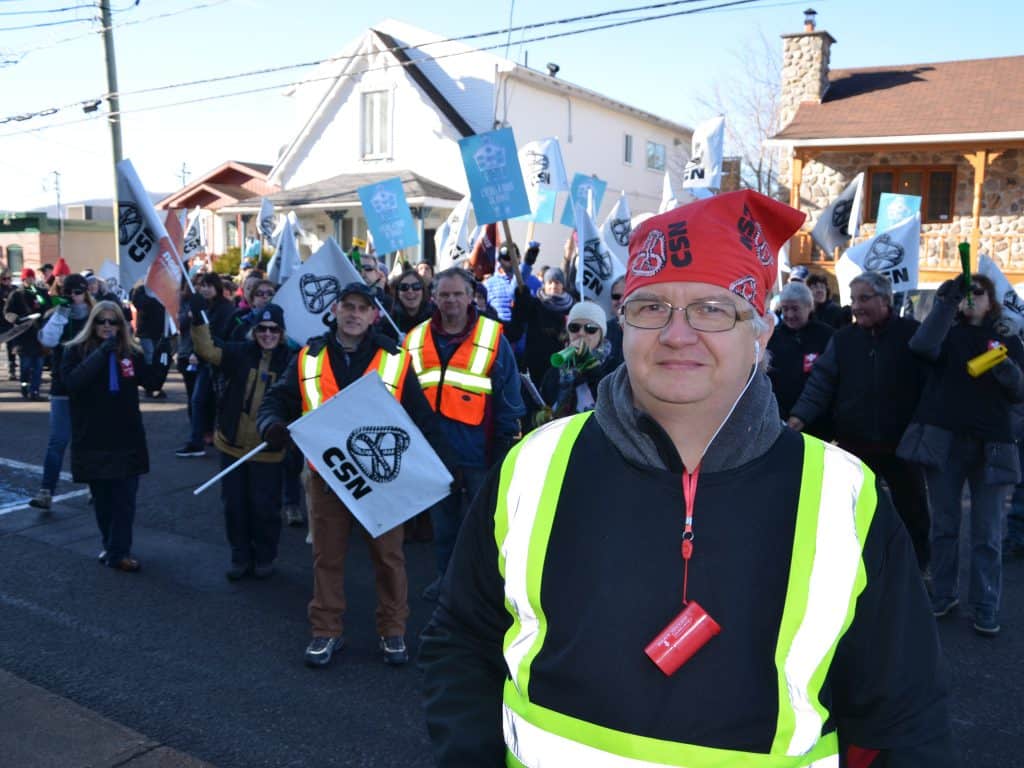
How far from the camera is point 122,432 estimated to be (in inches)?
254

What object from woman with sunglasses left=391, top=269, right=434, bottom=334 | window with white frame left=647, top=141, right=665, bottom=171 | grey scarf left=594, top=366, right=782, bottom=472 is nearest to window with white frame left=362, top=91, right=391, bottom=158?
window with white frame left=647, top=141, right=665, bottom=171

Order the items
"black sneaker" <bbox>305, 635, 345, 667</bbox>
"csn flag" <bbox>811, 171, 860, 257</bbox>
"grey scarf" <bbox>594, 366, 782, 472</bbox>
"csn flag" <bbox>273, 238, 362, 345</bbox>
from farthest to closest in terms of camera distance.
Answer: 1. "csn flag" <bbox>811, 171, 860, 257</bbox>
2. "csn flag" <bbox>273, 238, 362, 345</bbox>
3. "black sneaker" <bbox>305, 635, 345, 667</bbox>
4. "grey scarf" <bbox>594, 366, 782, 472</bbox>

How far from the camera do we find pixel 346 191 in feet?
87.2

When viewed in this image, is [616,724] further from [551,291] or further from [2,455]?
[2,455]

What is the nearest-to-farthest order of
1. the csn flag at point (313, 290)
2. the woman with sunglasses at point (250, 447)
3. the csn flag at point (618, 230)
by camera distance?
the woman with sunglasses at point (250, 447)
the csn flag at point (313, 290)
the csn flag at point (618, 230)

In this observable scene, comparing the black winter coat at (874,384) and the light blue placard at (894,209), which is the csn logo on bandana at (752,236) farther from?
the light blue placard at (894,209)

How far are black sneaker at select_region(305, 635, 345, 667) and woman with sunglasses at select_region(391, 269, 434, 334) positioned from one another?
3620mm

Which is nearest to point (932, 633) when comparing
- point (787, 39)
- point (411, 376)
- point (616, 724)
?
point (616, 724)

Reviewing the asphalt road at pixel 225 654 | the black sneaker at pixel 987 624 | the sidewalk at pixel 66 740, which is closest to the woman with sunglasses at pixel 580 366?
the asphalt road at pixel 225 654

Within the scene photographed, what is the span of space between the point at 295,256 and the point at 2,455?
3826mm

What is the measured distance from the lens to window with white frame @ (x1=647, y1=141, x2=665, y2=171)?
109 feet

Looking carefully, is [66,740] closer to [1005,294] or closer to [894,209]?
[1005,294]

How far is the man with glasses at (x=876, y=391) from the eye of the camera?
589cm

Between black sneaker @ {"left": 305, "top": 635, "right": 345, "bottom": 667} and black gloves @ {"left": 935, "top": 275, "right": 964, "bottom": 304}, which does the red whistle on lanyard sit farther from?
black gloves @ {"left": 935, "top": 275, "right": 964, "bottom": 304}
